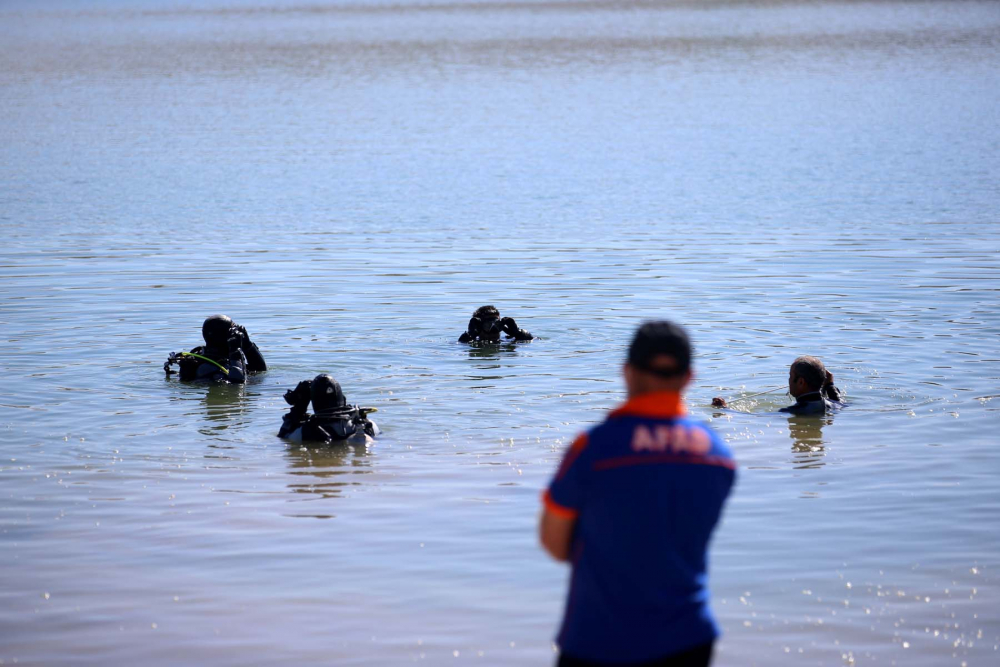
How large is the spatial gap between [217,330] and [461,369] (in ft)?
8.36

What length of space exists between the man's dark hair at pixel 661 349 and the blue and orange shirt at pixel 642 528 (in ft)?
0.28

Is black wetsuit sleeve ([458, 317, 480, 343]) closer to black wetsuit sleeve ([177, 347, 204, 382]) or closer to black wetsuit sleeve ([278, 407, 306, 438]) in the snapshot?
black wetsuit sleeve ([177, 347, 204, 382])

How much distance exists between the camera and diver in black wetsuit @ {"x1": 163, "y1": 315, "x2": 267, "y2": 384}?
12.5 meters

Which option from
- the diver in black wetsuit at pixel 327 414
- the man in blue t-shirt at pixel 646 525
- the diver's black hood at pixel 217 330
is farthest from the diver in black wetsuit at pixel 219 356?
the man in blue t-shirt at pixel 646 525

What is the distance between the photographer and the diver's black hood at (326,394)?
1016 centimetres

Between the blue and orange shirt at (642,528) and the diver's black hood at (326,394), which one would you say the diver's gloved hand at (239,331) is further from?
the blue and orange shirt at (642,528)

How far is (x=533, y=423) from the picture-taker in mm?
11250

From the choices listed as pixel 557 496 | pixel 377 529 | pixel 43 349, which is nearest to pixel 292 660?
pixel 377 529

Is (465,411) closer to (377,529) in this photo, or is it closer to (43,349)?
(377,529)

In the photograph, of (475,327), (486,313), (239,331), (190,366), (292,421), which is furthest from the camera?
(475,327)

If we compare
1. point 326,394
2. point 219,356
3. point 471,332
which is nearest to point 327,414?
point 326,394

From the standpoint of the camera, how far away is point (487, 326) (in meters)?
14.1

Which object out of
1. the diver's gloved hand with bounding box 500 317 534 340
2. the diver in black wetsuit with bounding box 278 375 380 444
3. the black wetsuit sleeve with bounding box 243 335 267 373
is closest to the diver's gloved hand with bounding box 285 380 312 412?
the diver in black wetsuit with bounding box 278 375 380 444

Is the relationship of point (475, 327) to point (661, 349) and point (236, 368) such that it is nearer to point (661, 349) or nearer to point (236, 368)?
point (236, 368)
